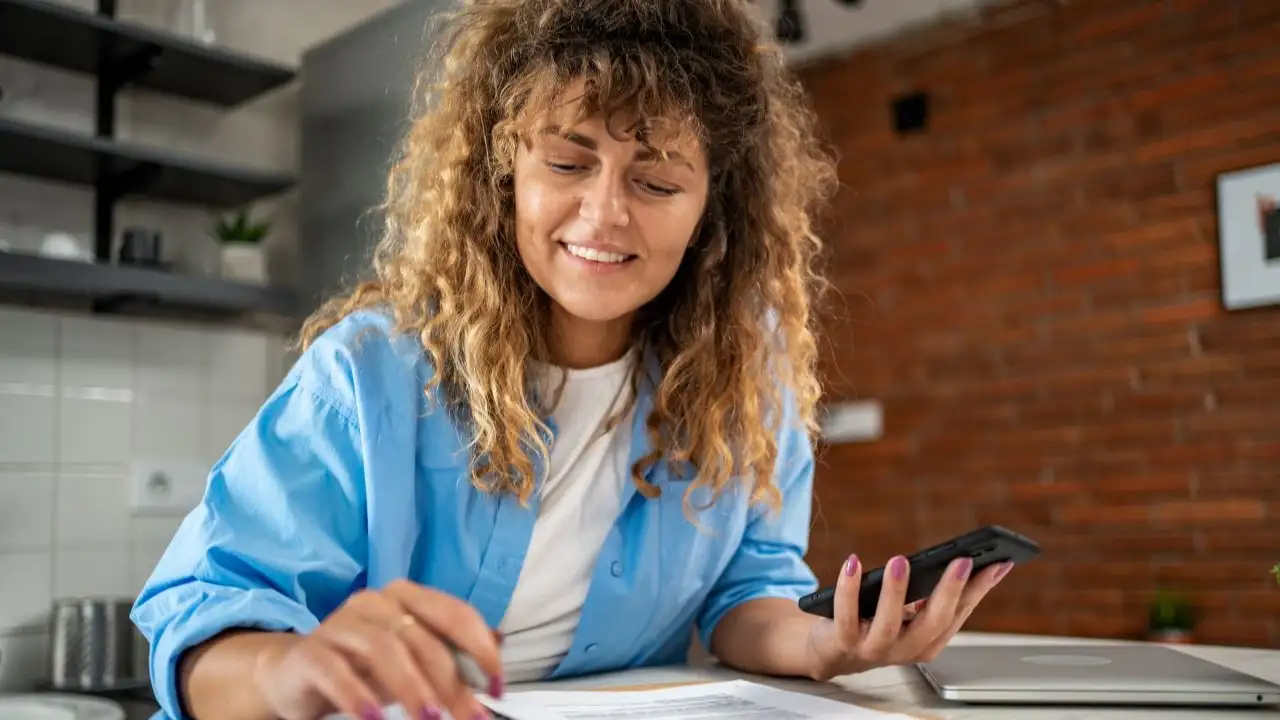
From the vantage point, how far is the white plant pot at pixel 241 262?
2430mm

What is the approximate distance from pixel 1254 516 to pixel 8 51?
11.4 ft

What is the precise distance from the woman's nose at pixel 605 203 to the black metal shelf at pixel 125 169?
1475 millimetres

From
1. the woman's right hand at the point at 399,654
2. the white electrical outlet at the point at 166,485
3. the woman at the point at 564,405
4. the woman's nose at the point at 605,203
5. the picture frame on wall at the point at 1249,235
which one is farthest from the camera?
the picture frame on wall at the point at 1249,235

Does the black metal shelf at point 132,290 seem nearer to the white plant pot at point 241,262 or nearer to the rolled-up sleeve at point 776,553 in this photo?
the white plant pot at point 241,262

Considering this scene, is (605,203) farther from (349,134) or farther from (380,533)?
(349,134)

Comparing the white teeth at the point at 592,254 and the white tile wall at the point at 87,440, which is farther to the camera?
the white tile wall at the point at 87,440

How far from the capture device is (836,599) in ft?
3.03

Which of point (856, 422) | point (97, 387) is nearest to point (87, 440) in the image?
point (97, 387)

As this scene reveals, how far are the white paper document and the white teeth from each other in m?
0.40

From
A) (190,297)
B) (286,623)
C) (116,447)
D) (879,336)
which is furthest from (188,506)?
(879,336)

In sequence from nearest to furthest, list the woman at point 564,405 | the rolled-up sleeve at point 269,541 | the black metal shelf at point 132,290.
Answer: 1. the rolled-up sleeve at point 269,541
2. the woman at point 564,405
3. the black metal shelf at point 132,290

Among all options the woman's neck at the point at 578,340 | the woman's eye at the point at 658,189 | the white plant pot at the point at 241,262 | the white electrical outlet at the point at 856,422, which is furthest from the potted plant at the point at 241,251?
the white electrical outlet at the point at 856,422

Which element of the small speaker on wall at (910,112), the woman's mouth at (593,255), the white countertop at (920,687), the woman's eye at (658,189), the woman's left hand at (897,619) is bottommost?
the white countertop at (920,687)

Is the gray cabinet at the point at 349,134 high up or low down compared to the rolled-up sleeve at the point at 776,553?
up
